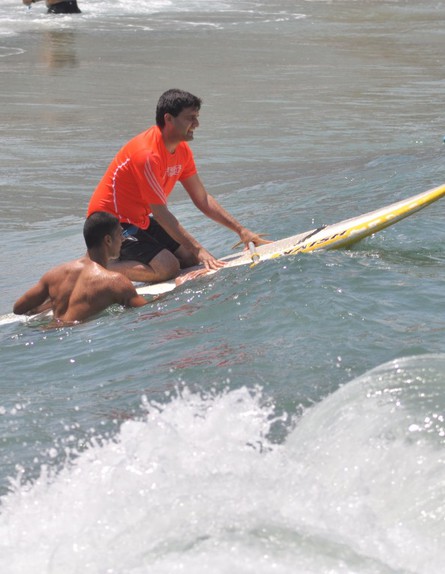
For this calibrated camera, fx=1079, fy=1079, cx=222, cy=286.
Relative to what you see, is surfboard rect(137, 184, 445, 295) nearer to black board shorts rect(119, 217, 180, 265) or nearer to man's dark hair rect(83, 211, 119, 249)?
black board shorts rect(119, 217, 180, 265)

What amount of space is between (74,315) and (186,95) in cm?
165

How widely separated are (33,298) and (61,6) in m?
21.0

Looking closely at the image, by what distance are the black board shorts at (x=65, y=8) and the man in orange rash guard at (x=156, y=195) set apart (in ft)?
65.4

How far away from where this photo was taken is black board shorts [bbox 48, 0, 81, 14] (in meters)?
26.2

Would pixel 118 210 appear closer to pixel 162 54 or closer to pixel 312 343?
pixel 312 343

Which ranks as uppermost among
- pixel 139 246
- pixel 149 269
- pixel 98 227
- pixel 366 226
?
pixel 98 227

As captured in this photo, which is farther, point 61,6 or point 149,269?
point 61,6

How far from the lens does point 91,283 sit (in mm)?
6391

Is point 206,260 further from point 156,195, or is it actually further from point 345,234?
point 345,234

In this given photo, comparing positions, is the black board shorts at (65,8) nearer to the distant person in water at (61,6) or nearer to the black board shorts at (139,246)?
the distant person in water at (61,6)

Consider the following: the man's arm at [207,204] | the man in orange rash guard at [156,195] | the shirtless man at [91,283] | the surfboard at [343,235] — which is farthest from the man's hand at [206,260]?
Answer: the shirtless man at [91,283]

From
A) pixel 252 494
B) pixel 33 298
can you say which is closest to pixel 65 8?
pixel 33 298

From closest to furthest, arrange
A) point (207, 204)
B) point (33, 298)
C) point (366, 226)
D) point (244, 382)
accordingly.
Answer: point (244, 382) → point (33, 298) → point (366, 226) → point (207, 204)

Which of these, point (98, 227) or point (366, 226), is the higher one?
point (98, 227)
